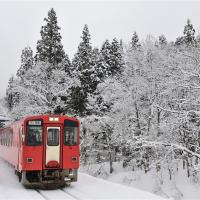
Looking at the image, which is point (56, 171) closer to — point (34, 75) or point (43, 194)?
point (43, 194)

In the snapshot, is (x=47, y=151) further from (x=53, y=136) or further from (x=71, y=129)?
(x=71, y=129)

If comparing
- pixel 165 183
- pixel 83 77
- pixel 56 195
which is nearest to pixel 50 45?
pixel 83 77

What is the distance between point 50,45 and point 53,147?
1122 inches

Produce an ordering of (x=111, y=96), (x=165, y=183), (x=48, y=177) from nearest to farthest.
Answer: (x=48, y=177) → (x=165, y=183) → (x=111, y=96)

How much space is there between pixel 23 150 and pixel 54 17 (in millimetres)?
31141

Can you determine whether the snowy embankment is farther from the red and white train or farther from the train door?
the train door

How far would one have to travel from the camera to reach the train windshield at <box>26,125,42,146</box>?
14922 millimetres

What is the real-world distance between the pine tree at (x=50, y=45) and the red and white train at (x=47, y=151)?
87.2ft

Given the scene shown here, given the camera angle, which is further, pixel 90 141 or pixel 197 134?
pixel 90 141

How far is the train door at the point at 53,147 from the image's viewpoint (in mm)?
14992

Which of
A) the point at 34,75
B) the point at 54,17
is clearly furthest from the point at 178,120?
the point at 54,17

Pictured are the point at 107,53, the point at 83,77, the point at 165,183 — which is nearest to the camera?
the point at 165,183

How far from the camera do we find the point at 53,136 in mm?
15297

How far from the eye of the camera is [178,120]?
21.7m
